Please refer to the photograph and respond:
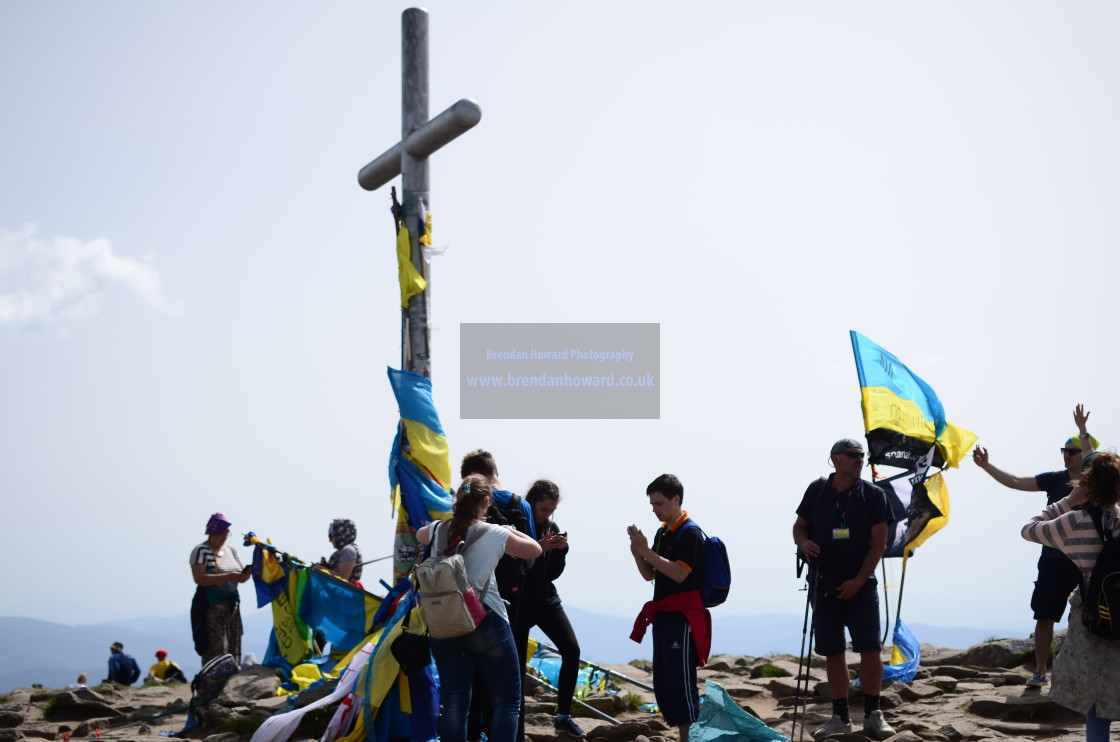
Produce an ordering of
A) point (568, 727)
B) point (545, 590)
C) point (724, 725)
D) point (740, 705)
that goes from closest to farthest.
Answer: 1. point (724, 725)
2. point (545, 590)
3. point (568, 727)
4. point (740, 705)

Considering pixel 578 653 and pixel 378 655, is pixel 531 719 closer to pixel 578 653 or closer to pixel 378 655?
pixel 578 653

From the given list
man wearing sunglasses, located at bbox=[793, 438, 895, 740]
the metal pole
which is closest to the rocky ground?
man wearing sunglasses, located at bbox=[793, 438, 895, 740]

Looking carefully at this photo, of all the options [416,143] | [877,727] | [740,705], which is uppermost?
[416,143]


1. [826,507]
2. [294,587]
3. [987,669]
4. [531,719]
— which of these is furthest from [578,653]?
[987,669]

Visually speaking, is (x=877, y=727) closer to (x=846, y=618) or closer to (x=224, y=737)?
(x=846, y=618)

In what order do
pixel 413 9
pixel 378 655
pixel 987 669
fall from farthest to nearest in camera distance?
pixel 987 669, pixel 413 9, pixel 378 655

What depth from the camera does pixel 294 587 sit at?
29.3ft

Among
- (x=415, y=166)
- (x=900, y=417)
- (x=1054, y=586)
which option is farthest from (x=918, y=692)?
(x=415, y=166)

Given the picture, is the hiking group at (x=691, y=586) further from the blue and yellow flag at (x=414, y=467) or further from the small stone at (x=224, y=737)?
the small stone at (x=224, y=737)

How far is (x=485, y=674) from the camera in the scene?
219 inches

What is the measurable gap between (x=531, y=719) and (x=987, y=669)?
454cm

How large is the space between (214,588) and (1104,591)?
702 centimetres

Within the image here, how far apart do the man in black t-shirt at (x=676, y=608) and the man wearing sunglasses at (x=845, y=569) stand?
1.12 metres

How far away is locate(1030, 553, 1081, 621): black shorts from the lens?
760 cm
